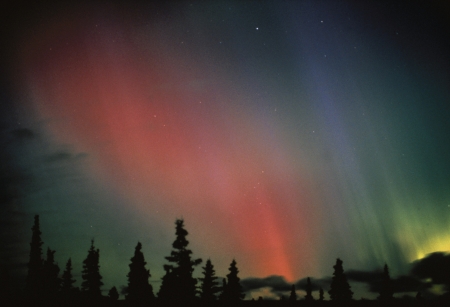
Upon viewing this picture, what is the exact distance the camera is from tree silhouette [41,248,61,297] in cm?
6906

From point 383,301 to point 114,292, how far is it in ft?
160

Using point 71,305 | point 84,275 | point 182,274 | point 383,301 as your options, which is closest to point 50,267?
point 84,275

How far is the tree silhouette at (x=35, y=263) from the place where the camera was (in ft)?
228

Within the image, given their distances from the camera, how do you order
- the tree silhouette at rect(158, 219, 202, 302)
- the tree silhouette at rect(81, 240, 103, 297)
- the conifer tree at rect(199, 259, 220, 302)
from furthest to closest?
the tree silhouette at rect(81, 240, 103, 297)
the conifer tree at rect(199, 259, 220, 302)
the tree silhouette at rect(158, 219, 202, 302)

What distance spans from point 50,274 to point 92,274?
1149cm

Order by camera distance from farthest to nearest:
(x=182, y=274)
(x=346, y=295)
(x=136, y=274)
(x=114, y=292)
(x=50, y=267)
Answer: (x=50, y=267)
(x=114, y=292)
(x=346, y=295)
(x=136, y=274)
(x=182, y=274)

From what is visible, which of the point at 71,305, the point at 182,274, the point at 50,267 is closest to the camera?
the point at 182,274

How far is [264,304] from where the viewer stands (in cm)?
3341

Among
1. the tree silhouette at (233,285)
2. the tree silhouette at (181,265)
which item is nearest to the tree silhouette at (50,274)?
the tree silhouette at (233,285)

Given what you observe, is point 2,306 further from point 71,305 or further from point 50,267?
point 50,267

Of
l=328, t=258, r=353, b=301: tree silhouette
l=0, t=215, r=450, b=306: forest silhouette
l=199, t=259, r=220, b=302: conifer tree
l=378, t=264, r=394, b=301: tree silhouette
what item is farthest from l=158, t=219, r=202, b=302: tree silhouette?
l=378, t=264, r=394, b=301: tree silhouette

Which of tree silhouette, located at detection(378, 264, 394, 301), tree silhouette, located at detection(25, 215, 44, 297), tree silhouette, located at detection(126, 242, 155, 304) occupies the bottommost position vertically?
tree silhouette, located at detection(378, 264, 394, 301)

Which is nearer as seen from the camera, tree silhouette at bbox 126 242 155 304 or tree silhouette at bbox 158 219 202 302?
tree silhouette at bbox 158 219 202 302

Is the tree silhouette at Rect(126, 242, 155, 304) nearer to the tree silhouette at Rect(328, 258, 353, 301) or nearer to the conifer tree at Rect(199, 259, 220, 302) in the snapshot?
the conifer tree at Rect(199, 259, 220, 302)
